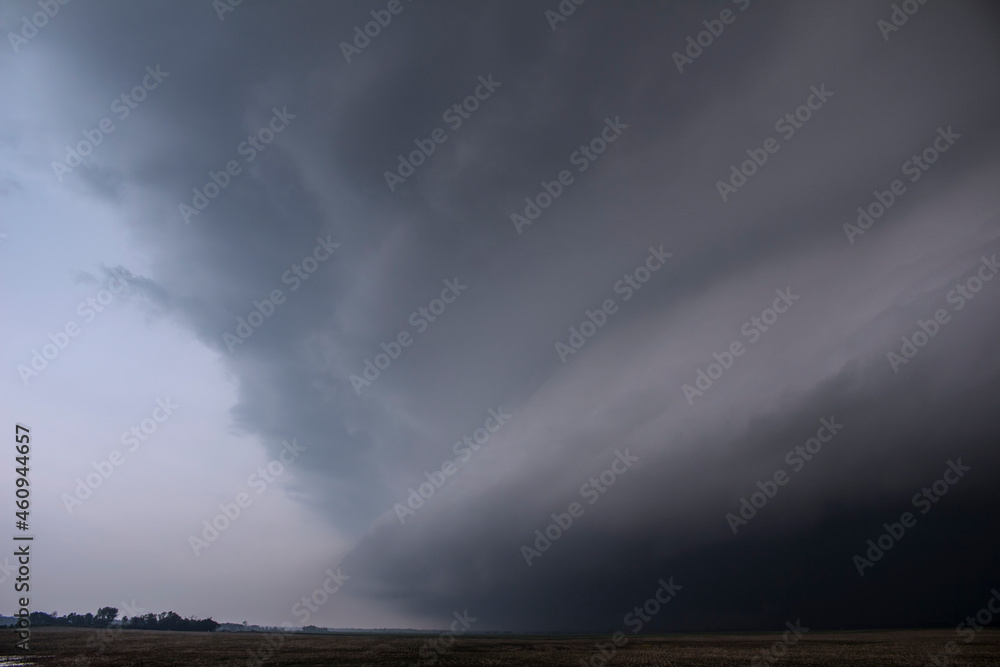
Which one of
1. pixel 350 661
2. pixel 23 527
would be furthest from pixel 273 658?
pixel 23 527

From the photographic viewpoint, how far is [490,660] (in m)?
75.9

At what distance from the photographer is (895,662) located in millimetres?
69562

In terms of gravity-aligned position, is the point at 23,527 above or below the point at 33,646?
above

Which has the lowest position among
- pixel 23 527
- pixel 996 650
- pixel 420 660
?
pixel 996 650

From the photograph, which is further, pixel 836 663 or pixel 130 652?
pixel 130 652

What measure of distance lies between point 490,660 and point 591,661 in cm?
1529

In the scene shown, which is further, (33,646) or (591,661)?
(33,646)

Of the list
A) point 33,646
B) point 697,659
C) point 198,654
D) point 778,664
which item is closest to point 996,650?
point 778,664

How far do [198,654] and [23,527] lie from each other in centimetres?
4729

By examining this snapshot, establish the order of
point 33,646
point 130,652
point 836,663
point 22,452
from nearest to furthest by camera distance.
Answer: point 22,452 → point 836,663 → point 130,652 → point 33,646

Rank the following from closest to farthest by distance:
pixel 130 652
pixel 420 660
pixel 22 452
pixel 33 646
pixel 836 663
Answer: pixel 22 452 < pixel 836 663 < pixel 420 660 < pixel 130 652 < pixel 33 646

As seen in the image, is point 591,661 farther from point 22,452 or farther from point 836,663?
point 22,452

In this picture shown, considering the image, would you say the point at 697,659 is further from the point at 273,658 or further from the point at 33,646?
the point at 33,646

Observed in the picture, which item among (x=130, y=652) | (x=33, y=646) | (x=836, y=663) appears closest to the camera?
(x=836, y=663)
